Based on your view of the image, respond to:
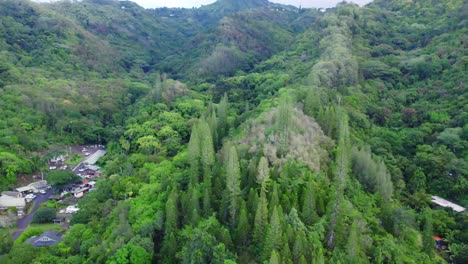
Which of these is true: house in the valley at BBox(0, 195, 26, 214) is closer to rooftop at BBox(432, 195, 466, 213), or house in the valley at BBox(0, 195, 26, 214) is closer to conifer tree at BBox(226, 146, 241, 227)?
conifer tree at BBox(226, 146, 241, 227)

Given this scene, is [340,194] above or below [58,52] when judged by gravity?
below

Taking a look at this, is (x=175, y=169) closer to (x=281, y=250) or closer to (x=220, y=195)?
(x=220, y=195)

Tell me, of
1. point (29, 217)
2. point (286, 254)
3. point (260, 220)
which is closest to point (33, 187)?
point (29, 217)

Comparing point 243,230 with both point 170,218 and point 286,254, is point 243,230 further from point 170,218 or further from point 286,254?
point 170,218

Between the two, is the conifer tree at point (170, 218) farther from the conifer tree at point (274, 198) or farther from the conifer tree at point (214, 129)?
the conifer tree at point (214, 129)

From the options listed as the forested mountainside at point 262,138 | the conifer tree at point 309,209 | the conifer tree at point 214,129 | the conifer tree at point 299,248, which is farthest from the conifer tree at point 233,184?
the conifer tree at point 214,129

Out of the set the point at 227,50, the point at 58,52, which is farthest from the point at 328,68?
the point at 58,52
